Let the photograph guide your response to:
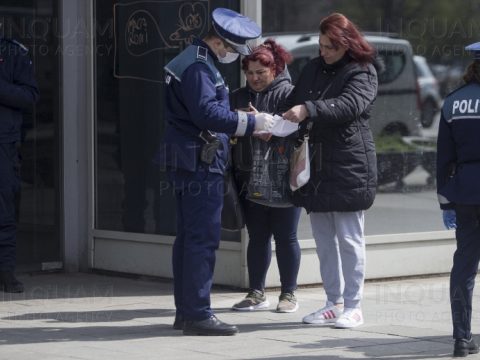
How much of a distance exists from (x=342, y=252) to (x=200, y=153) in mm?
1118

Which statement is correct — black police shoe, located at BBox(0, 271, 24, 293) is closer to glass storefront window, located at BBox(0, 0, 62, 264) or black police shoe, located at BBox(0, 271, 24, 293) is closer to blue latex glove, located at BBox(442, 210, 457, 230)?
glass storefront window, located at BBox(0, 0, 62, 264)

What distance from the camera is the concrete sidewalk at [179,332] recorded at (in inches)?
248

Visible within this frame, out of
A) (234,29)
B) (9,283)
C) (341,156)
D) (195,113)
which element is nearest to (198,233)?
(195,113)

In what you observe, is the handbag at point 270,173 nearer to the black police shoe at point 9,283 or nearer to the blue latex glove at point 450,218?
the blue latex glove at point 450,218

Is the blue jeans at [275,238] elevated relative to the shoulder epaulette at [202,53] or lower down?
lower down

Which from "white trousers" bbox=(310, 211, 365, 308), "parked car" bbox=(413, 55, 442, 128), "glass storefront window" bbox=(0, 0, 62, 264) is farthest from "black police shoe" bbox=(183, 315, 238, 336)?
"parked car" bbox=(413, 55, 442, 128)

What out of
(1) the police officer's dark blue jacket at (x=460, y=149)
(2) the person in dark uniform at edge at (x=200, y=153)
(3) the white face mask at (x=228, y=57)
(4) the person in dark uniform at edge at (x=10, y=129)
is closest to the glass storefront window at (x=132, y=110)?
(4) the person in dark uniform at edge at (x=10, y=129)

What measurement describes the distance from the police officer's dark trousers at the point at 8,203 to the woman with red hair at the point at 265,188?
186cm

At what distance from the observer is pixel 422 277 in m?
9.24

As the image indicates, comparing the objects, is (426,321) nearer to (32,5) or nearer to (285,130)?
(285,130)

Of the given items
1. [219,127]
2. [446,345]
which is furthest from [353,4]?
[446,345]

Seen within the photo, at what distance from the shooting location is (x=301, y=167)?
6.98 meters

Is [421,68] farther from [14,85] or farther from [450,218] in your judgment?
[14,85]

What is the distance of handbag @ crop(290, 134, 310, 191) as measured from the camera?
6973 millimetres
